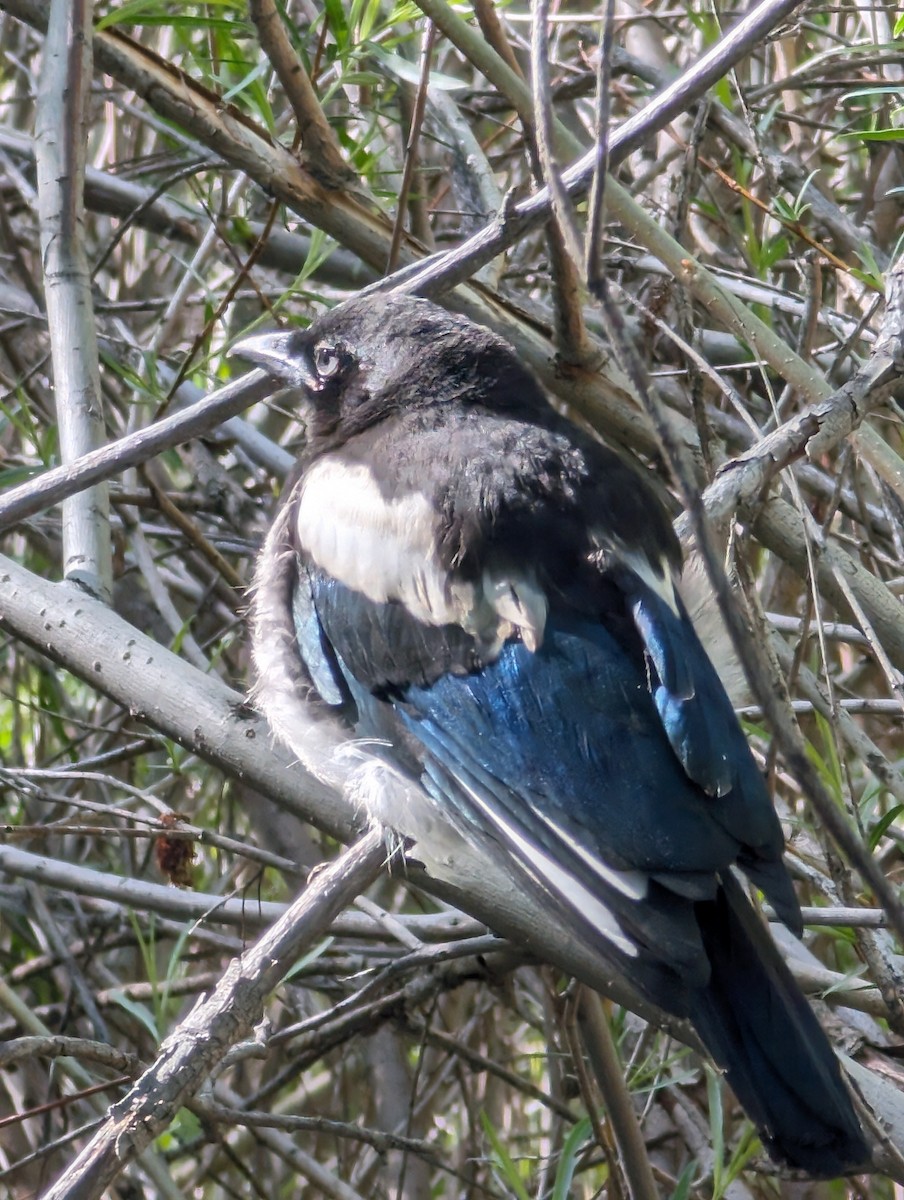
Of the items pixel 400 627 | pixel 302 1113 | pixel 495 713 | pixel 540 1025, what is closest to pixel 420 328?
pixel 400 627

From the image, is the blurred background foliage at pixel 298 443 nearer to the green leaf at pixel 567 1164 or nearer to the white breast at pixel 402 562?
the green leaf at pixel 567 1164

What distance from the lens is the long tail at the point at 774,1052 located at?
159 centimetres

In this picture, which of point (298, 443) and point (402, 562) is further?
point (298, 443)

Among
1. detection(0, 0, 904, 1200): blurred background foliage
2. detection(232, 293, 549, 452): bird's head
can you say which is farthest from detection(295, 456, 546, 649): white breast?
detection(0, 0, 904, 1200): blurred background foliage

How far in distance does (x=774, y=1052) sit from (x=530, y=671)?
0.57 metres

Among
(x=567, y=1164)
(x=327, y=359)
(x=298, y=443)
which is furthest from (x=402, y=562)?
(x=298, y=443)

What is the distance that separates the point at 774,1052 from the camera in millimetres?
1608

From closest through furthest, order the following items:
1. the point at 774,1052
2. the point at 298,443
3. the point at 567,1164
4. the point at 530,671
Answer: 1. the point at 774,1052
2. the point at 530,671
3. the point at 567,1164
4. the point at 298,443

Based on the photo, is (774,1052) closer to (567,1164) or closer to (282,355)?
(567,1164)

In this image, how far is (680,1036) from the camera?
1.88 m

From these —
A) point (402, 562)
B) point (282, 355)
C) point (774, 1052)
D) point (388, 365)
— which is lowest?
point (774, 1052)

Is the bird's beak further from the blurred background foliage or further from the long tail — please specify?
the long tail

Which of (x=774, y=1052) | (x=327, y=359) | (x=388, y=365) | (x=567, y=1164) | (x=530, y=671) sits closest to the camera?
(x=774, y=1052)

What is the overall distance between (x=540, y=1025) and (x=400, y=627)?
124cm
